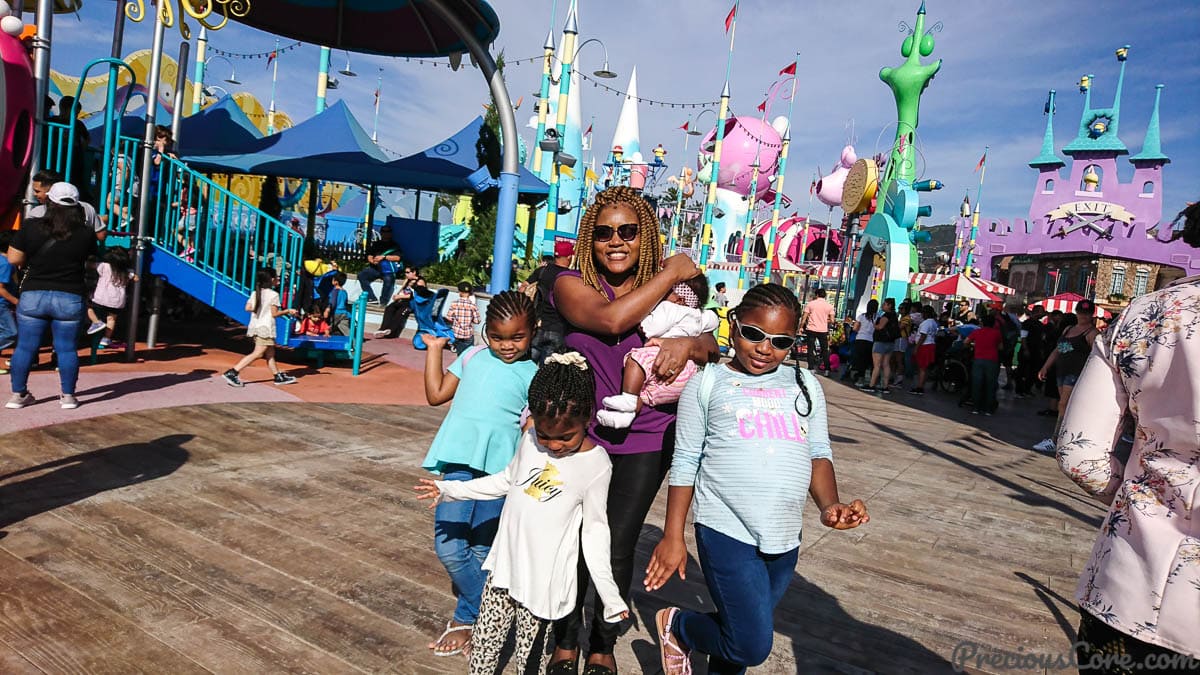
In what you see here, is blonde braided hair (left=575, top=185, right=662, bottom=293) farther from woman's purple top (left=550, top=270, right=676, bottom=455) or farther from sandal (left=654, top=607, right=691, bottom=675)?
sandal (left=654, top=607, right=691, bottom=675)

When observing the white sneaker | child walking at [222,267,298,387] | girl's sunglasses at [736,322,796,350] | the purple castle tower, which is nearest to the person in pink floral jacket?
girl's sunglasses at [736,322,796,350]

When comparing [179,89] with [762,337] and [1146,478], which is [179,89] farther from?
[1146,478]

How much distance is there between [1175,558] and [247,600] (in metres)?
3.19

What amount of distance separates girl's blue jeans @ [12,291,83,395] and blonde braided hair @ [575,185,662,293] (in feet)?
16.1

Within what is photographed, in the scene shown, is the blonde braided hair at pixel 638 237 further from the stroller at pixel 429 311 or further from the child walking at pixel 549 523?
the stroller at pixel 429 311

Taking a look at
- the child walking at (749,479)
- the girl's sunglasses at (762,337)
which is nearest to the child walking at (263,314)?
the child walking at (749,479)

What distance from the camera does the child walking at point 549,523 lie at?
93.1 inches

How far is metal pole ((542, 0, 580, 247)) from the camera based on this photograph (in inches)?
653

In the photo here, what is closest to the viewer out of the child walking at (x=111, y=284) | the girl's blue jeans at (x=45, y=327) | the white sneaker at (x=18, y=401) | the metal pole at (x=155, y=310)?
the girl's blue jeans at (x=45, y=327)

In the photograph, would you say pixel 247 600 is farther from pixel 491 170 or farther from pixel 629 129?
pixel 629 129

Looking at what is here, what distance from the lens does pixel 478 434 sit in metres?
2.76

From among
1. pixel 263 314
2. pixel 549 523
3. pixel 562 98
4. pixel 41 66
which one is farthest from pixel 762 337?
pixel 562 98

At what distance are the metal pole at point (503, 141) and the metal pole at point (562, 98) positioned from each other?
5354 mm

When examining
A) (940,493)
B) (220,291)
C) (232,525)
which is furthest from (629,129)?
(232,525)
